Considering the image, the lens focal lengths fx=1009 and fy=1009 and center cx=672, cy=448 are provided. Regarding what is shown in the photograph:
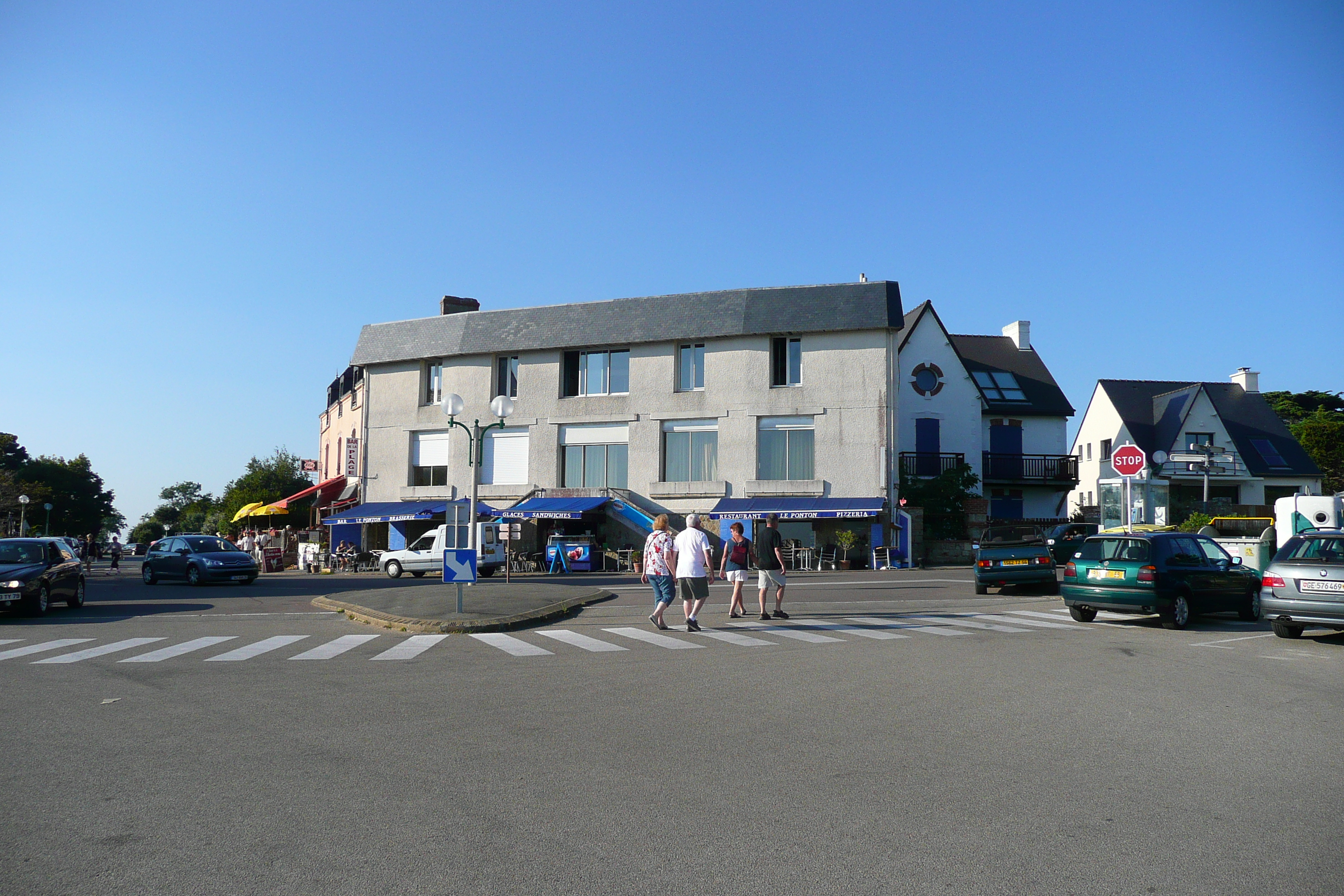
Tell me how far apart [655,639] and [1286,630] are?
8.86 metres

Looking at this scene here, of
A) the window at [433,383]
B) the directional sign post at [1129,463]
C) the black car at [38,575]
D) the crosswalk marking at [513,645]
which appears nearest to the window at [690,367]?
the window at [433,383]

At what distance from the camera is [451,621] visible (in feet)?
50.4

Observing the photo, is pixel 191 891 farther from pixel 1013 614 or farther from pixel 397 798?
pixel 1013 614

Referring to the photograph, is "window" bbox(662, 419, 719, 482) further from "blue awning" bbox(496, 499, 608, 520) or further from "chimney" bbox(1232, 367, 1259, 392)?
"chimney" bbox(1232, 367, 1259, 392)

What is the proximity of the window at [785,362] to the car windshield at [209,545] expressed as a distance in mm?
20225

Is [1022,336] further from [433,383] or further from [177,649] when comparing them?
[177,649]

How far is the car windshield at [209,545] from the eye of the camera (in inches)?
1139

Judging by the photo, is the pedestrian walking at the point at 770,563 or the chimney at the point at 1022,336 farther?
the chimney at the point at 1022,336

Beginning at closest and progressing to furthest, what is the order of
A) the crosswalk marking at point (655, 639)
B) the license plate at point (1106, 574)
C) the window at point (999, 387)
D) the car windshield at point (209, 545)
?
the crosswalk marking at point (655, 639) → the license plate at point (1106, 574) → the car windshield at point (209, 545) → the window at point (999, 387)

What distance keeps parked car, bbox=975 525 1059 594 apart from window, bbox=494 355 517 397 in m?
24.2

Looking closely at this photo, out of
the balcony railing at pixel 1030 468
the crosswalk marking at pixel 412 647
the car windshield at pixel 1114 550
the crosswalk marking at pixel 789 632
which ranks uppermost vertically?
the balcony railing at pixel 1030 468

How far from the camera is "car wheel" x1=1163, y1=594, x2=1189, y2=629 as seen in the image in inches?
611

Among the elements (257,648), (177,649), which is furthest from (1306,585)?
(177,649)

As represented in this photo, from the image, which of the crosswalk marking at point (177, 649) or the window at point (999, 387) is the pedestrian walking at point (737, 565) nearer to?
the crosswalk marking at point (177, 649)
